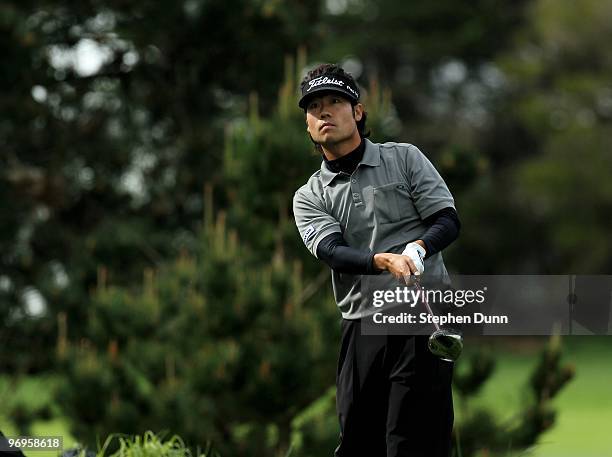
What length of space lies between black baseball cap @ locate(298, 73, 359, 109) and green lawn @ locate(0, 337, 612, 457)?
203 cm

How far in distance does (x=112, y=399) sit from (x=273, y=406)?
1178 mm

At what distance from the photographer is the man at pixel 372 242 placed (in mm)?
3438

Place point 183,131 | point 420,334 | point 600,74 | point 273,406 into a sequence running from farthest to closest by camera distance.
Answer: point 600,74 → point 183,131 → point 273,406 → point 420,334

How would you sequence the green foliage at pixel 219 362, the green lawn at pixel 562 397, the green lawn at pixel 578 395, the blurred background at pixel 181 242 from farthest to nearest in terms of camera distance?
the green lawn at pixel 578 395, the green lawn at pixel 562 397, the blurred background at pixel 181 242, the green foliage at pixel 219 362

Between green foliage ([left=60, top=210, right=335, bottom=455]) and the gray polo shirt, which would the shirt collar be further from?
green foliage ([left=60, top=210, right=335, bottom=455])

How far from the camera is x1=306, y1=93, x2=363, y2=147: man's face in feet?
11.8

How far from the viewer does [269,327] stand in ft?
23.3

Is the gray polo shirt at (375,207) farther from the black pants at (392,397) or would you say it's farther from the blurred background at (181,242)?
the blurred background at (181,242)

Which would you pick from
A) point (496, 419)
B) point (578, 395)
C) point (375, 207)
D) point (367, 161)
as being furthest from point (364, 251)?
point (578, 395)

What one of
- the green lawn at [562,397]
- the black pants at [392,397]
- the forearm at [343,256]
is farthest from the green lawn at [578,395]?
the forearm at [343,256]

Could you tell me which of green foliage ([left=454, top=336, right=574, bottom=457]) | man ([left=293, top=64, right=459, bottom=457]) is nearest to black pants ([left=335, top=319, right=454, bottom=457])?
man ([left=293, top=64, right=459, bottom=457])

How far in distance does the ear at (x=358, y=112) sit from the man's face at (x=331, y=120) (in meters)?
0.03

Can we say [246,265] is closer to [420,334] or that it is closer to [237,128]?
[237,128]

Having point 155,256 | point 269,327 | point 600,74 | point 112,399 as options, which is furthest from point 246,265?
point 600,74
